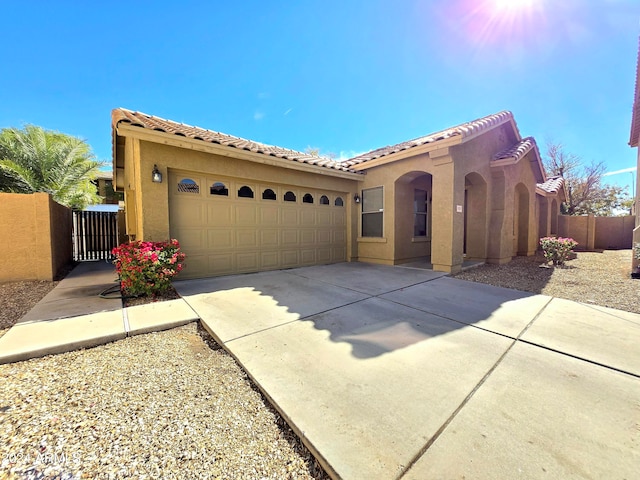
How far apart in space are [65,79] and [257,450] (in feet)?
58.8

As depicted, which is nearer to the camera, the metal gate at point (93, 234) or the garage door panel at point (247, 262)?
the garage door panel at point (247, 262)

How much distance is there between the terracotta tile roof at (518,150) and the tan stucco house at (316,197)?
0.08m

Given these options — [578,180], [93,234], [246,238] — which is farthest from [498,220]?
[578,180]

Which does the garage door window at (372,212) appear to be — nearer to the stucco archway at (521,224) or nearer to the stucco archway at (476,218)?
the stucco archway at (476,218)

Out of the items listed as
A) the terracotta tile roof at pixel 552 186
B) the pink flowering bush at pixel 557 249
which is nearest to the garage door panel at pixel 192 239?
the pink flowering bush at pixel 557 249

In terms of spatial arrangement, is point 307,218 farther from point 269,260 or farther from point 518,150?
point 518,150

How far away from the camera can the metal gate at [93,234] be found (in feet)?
37.1

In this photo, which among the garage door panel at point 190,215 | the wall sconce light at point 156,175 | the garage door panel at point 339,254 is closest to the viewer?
the wall sconce light at point 156,175

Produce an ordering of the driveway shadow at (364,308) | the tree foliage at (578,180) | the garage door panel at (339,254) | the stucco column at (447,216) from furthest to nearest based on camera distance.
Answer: the tree foliage at (578,180)
the garage door panel at (339,254)
the stucco column at (447,216)
the driveway shadow at (364,308)

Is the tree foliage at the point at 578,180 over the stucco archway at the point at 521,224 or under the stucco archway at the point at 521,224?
over

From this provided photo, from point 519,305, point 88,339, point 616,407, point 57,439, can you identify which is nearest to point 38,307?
point 88,339

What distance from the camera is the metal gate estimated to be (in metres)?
11.3

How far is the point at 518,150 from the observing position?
872 centimetres

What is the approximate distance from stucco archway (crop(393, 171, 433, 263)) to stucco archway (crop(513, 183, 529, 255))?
4.23 meters
